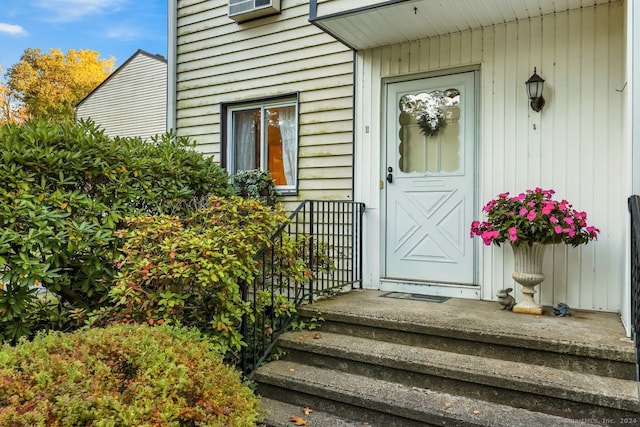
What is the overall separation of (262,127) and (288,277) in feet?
8.30

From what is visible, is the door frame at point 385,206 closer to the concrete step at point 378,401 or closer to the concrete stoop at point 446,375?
the concrete stoop at point 446,375

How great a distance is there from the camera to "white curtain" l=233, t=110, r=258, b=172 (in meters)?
5.66

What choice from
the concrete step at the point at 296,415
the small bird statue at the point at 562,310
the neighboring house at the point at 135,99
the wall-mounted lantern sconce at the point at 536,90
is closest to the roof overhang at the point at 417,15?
the wall-mounted lantern sconce at the point at 536,90

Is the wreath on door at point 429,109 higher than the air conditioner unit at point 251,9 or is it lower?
lower

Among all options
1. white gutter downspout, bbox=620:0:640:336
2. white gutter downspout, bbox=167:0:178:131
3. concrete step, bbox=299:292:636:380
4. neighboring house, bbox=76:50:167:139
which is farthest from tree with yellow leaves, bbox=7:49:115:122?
white gutter downspout, bbox=620:0:640:336

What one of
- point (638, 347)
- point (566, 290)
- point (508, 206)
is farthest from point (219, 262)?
point (566, 290)

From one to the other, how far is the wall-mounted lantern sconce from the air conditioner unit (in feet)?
9.69

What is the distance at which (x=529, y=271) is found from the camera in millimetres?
3404

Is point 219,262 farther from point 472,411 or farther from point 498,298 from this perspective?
point 498,298

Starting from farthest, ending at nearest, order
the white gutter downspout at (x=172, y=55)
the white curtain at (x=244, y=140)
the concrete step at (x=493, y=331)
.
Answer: the white gutter downspout at (x=172, y=55) < the white curtain at (x=244, y=140) < the concrete step at (x=493, y=331)

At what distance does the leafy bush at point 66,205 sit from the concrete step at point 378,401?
5.07 ft

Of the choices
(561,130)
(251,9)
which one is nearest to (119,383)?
(561,130)

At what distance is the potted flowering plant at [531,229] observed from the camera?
324 centimetres

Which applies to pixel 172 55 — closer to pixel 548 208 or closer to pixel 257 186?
pixel 257 186
